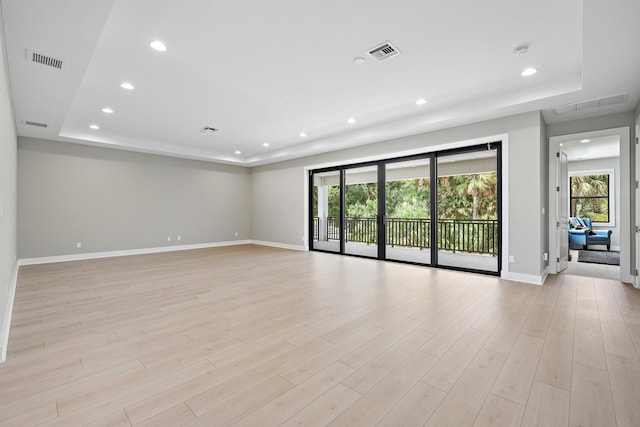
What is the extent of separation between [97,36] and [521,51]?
4134 mm

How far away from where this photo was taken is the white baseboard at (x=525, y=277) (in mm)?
4336

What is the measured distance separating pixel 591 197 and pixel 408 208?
6.50 m

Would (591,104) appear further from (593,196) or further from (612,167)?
(593,196)

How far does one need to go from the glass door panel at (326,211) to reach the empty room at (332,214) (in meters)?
0.23

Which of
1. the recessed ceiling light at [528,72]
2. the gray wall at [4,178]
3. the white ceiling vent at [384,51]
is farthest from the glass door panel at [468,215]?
the gray wall at [4,178]

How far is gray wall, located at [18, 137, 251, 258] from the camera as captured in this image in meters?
5.99

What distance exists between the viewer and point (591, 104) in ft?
13.4

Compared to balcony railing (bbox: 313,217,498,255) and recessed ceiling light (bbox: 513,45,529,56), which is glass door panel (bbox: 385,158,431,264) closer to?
balcony railing (bbox: 313,217,498,255)

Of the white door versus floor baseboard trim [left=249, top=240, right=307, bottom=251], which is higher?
the white door

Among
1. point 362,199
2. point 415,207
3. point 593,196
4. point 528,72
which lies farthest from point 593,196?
point 528,72

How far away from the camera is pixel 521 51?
3.05 m

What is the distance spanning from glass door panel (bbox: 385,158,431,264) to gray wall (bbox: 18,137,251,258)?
5171 millimetres

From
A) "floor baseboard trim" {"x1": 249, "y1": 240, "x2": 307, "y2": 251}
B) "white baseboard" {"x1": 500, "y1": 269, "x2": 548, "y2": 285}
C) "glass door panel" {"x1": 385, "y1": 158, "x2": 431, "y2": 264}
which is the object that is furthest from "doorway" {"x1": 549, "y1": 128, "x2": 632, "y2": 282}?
"floor baseboard trim" {"x1": 249, "y1": 240, "x2": 307, "y2": 251}

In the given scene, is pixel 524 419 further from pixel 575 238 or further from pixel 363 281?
pixel 575 238
